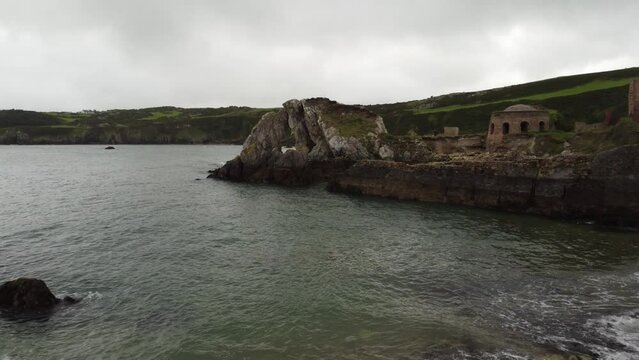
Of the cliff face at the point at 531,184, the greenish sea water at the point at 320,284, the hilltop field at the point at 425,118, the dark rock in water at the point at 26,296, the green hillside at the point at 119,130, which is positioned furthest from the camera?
the green hillside at the point at 119,130

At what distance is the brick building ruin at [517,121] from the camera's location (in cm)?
5428

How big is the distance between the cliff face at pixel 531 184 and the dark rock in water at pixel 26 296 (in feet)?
107

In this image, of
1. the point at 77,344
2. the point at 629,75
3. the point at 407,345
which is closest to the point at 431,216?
the point at 407,345

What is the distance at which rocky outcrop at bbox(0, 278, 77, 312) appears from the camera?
16.5m

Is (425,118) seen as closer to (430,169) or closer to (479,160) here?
(479,160)

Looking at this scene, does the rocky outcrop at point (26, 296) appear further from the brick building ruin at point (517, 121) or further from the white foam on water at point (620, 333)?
the brick building ruin at point (517, 121)

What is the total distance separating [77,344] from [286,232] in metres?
16.6

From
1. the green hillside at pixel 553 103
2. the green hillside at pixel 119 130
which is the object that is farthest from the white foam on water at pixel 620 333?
the green hillside at pixel 119 130

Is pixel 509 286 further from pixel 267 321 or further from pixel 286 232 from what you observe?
pixel 286 232

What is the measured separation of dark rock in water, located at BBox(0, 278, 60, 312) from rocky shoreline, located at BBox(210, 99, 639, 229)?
32740 millimetres

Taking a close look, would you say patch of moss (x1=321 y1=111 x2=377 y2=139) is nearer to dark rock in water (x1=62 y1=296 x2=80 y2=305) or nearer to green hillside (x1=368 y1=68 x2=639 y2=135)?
green hillside (x1=368 y1=68 x2=639 y2=135)

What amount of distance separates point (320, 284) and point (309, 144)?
4890 centimetres

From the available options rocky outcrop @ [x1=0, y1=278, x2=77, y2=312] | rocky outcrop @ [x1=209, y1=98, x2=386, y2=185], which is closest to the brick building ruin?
rocky outcrop @ [x1=209, y1=98, x2=386, y2=185]

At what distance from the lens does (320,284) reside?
1912cm
